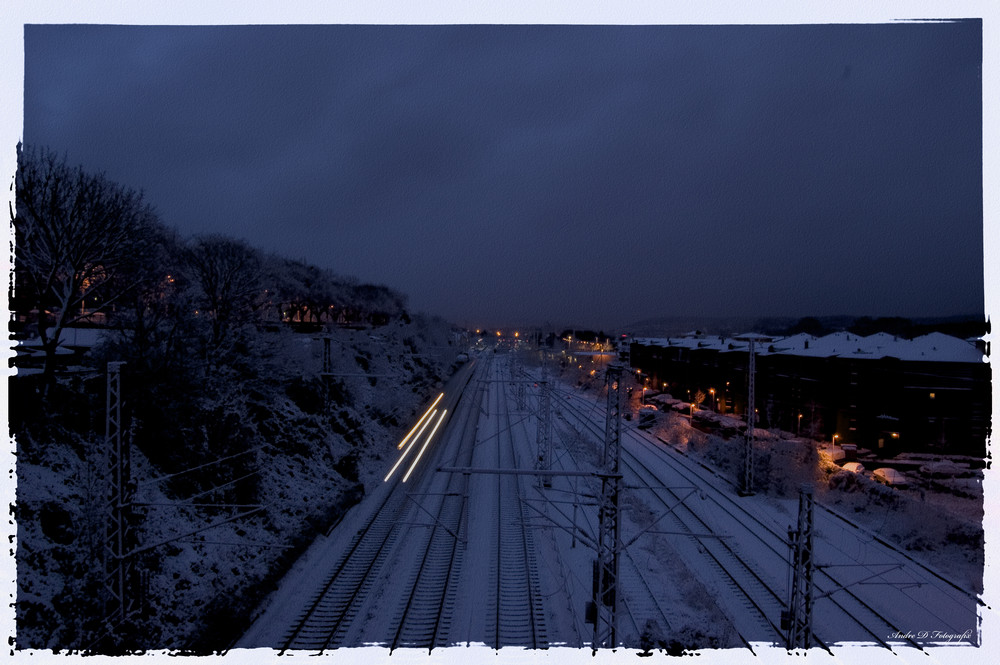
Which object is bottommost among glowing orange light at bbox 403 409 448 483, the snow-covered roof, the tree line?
glowing orange light at bbox 403 409 448 483

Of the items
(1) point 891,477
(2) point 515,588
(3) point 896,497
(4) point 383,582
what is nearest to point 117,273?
(4) point 383,582

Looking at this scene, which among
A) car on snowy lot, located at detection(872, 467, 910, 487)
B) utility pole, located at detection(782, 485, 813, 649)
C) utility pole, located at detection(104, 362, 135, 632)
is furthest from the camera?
car on snowy lot, located at detection(872, 467, 910, 487)

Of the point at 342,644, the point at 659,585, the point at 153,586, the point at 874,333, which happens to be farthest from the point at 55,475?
the point at 874,333

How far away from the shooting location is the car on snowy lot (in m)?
10.4

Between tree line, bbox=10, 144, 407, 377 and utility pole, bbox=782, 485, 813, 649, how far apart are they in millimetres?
7496

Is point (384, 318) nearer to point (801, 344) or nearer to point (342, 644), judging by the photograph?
point (801, 344)

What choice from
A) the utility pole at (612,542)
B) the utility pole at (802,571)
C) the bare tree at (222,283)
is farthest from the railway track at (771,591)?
the bare tree at (222,283)

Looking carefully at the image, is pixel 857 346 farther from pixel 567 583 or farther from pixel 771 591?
pixel 567 583

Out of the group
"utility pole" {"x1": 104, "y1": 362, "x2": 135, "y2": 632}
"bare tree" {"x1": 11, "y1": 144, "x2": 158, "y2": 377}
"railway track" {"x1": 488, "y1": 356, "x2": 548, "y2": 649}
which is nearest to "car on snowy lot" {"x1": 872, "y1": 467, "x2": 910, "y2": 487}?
"railway track" {"x1": 488, "y1": 356, "x2": 548, "y2": 649}

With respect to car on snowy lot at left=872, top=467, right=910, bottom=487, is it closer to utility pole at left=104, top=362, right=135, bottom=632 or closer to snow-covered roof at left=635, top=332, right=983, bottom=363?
snow-covered roof at left=635, top=332, right=983, bottom=363

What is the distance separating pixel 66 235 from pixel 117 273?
1.44m

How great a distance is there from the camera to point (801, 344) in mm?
16828

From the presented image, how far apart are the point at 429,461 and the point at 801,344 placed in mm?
13714

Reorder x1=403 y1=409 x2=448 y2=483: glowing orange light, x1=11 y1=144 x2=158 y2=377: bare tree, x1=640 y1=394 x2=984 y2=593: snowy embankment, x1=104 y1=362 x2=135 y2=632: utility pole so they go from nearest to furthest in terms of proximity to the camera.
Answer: x1=104 y1=362 x2=135 y2=632: utility pole < x1=11 y1=144 x2=158 y2=377: bare tree < x1=640 y1=394 x2=984 y2=593: snowy embankment < x1=403 y1=409 x2=448 y2=483: glowing orange light
